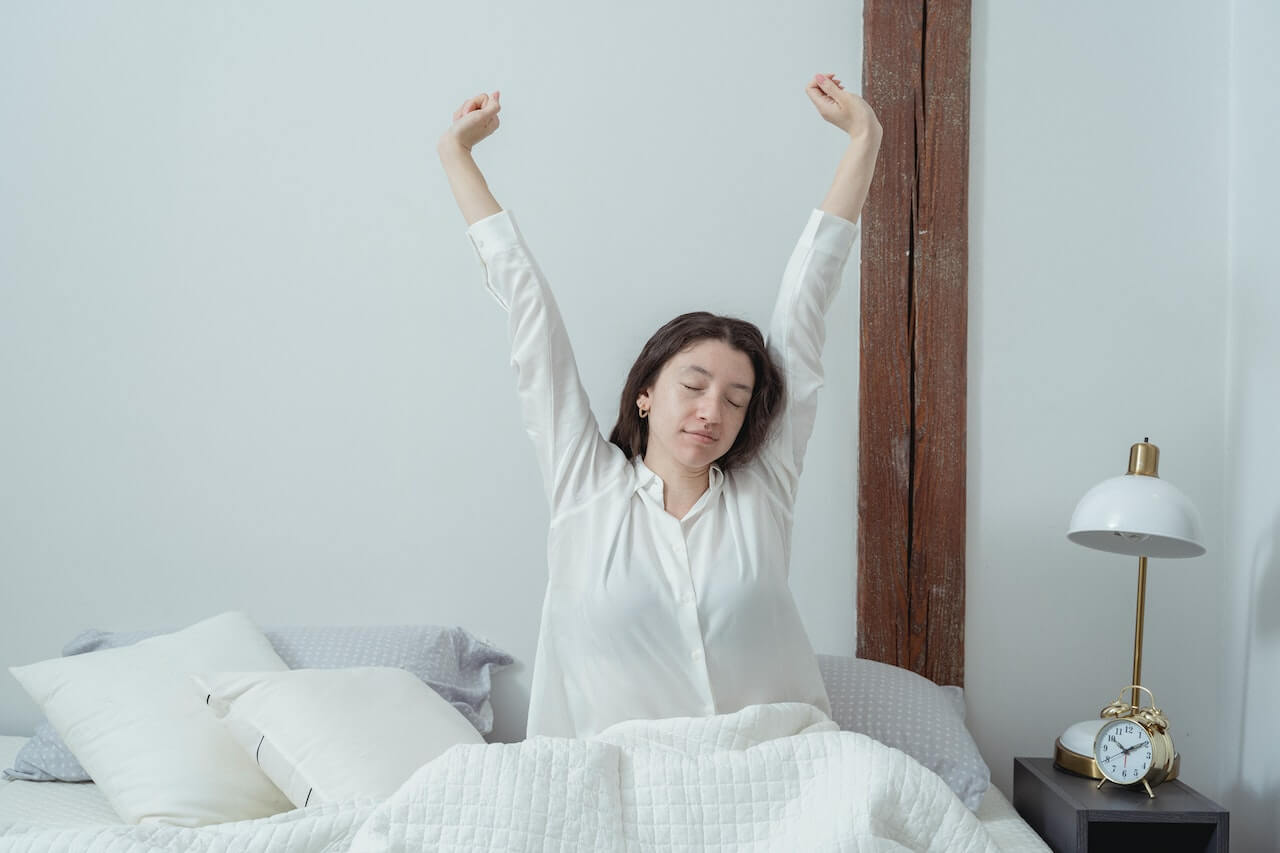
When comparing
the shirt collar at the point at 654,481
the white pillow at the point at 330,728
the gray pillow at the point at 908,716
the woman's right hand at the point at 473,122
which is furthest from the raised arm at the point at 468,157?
the gray pillow at the point at 908,716

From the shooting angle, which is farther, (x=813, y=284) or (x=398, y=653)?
(x=398, y=653)

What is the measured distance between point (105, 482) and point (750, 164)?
165 centimetres

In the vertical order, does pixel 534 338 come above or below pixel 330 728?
above

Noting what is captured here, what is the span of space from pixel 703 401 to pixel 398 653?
3.00 feet

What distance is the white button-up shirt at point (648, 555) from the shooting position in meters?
1.72

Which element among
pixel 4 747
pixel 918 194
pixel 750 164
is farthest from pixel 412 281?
pixel 4 747

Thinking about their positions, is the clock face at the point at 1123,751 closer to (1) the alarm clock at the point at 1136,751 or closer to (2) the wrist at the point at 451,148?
(1) the alarm clock at the point at 1136,751

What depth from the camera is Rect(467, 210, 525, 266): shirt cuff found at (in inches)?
69.1

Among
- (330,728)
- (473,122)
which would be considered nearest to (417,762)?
(330,728)

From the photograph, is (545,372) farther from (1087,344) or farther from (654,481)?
(1087,344)

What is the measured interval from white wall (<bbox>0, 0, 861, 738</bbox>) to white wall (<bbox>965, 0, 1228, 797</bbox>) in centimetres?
34

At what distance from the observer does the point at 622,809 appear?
142 centimetres

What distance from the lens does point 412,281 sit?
2.43m

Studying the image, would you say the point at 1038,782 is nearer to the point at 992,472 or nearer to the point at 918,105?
the point at 992,472
